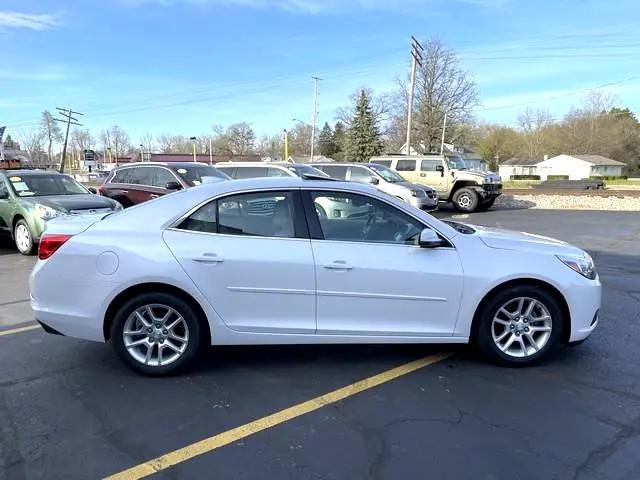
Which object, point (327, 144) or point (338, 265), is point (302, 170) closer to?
point (338, 265)

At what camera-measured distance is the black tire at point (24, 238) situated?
9727 mm

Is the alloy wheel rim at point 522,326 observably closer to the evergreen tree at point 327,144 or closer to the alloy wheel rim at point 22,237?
the alloy wheel rim at point 22,237

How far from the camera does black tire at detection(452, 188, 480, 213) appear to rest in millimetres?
18844

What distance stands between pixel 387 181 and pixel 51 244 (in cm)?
1293

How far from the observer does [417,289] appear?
13.1 ft

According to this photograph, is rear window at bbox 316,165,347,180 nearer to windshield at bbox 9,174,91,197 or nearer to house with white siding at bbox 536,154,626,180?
windshield at bbox 9,174,91,197

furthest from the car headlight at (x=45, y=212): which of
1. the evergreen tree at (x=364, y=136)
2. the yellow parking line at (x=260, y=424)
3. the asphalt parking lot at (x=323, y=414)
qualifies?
the evergreen tree at (x=364, y=136)

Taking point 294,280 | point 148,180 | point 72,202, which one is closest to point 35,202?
point 72,202

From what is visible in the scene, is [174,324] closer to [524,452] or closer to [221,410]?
[221,410]

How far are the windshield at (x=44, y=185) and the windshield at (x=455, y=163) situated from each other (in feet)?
43.9

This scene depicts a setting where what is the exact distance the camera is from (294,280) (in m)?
3.95

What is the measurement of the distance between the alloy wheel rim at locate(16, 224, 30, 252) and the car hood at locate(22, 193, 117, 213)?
0.57 m

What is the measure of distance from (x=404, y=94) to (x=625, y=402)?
57.1 metres

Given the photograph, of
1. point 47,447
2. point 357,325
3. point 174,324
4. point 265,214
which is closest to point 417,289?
point 357,325
